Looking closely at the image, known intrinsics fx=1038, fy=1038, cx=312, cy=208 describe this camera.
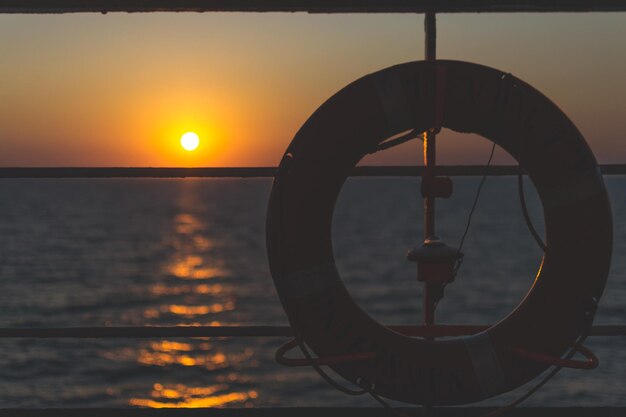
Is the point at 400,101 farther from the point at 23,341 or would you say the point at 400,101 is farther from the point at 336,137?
the point at 23,341

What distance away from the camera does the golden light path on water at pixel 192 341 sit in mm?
16375

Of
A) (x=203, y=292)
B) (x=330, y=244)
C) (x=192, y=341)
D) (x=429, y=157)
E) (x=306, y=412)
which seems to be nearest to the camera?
(x=330, y=244)

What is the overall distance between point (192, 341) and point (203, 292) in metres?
6.30

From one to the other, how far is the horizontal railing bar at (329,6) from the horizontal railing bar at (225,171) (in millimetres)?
330

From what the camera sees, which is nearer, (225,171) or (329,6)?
(329,6)

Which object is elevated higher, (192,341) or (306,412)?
(192,341)

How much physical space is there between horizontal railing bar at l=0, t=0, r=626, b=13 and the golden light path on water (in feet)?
27.7

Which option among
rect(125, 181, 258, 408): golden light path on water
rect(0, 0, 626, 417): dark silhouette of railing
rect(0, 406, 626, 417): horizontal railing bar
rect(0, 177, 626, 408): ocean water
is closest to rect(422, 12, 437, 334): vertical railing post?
rect(0, 0, 626, 417): dark silhouette of railing

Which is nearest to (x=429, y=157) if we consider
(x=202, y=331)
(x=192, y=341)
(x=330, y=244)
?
(x=330, y=244)

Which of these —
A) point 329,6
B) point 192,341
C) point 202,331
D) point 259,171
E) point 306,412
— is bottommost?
point 306,412

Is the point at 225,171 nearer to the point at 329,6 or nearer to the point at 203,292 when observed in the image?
the point at 329,6

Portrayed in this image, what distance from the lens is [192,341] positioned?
68.3 feet

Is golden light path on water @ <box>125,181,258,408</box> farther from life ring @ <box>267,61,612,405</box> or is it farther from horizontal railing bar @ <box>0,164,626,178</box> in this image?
life ring @ <box>267,61,612,405</box>

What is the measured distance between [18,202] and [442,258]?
59159mm
